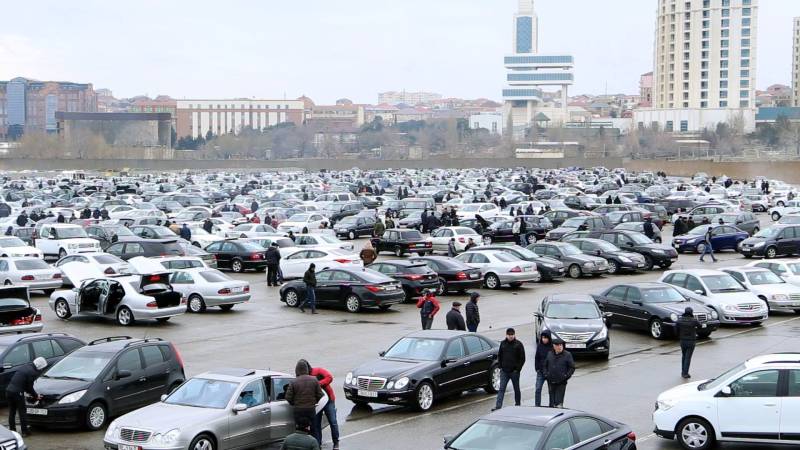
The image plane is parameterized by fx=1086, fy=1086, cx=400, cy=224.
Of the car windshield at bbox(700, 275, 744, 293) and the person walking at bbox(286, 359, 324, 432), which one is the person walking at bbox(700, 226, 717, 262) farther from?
the person walking at bbox(286, 359, 324, 432)

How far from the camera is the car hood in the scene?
16.8 m

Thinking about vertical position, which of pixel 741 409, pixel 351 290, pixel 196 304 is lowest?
pixel 196 304

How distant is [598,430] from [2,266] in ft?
74.6

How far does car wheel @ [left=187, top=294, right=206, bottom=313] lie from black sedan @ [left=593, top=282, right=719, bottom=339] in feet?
33.7

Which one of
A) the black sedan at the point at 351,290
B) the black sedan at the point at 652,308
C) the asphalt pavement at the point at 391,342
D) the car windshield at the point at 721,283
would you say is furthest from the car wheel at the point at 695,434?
the black sedan at the point at 351,290

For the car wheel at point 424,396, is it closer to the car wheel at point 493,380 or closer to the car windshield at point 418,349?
the car windshield at point 418,349

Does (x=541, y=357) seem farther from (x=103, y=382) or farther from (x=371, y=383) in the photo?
(x=103, y=382)

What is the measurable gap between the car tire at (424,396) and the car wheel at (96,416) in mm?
4657

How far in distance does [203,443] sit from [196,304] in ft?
49.7

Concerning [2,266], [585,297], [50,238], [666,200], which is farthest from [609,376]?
[666,200]

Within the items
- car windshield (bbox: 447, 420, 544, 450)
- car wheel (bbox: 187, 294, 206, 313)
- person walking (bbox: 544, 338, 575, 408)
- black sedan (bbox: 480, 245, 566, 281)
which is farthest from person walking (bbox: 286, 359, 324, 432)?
black sedan (bbox: 480, 245, 566, 281)

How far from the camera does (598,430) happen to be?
39.4ft

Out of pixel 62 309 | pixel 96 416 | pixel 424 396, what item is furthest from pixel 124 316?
pixel 424 396

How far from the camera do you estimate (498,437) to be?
11.3 metres
